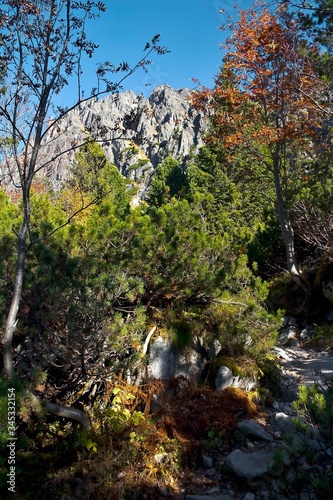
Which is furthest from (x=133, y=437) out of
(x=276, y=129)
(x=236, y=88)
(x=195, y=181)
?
(x=195, y=181)

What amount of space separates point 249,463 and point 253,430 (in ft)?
2.03

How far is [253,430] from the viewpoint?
4.07m

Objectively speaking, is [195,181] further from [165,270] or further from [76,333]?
[76,333]

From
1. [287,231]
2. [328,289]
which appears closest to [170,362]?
[328,289]

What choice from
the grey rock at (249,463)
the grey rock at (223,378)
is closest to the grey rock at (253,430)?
the grey rock at (249,463)

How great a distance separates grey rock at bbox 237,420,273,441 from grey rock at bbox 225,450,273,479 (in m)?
0.32

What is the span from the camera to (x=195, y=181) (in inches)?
781

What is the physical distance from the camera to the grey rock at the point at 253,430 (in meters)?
4.01

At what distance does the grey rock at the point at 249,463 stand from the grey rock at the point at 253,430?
32 cm

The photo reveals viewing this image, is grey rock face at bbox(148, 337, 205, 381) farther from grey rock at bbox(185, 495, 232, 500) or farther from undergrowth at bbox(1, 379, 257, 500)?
grey rock at bbox(185, 495, 232, 500)

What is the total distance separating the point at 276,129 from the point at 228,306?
5555 millimetres

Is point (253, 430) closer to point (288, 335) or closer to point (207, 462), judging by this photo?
point (207, 462)

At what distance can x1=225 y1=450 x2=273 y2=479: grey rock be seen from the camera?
131 inches

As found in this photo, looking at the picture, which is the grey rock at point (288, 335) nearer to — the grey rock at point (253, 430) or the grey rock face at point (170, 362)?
the grey rock face at point (170, 362)
